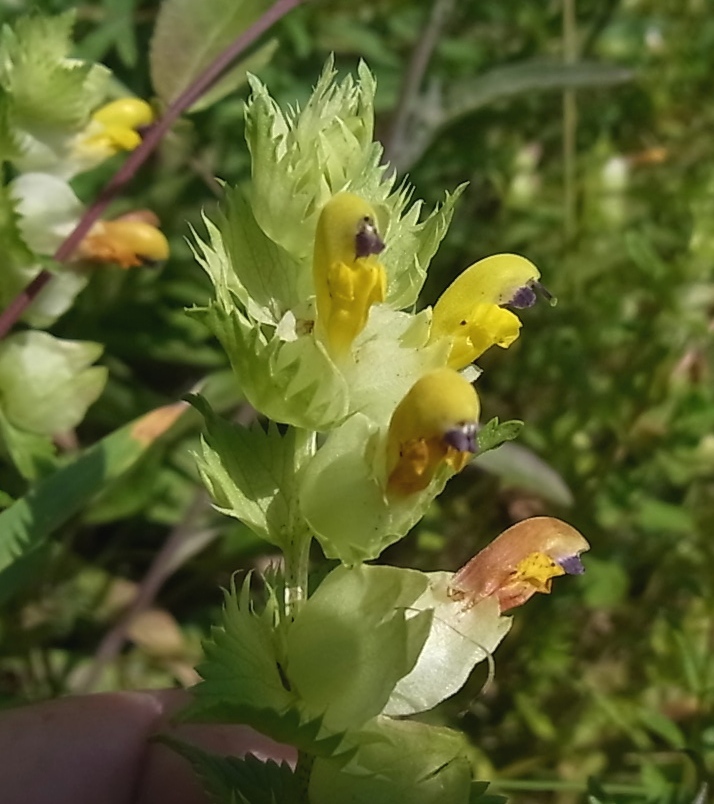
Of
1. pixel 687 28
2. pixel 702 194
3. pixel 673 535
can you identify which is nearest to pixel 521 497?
pixel 673 535

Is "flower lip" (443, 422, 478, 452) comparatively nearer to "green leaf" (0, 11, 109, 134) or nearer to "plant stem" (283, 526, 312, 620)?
"plant stem" (283, 526, 312, 620)

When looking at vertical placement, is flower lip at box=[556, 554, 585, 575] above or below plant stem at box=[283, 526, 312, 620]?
below

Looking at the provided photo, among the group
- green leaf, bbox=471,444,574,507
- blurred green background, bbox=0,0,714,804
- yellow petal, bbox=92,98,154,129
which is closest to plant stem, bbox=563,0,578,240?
blurred green background, bbox=0,0,714,804

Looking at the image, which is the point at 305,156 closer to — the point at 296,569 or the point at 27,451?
the point at 296,569

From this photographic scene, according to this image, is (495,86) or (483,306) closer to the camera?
(483,306)

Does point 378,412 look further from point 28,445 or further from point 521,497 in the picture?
point 521,497

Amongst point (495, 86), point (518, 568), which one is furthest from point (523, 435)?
point (518, 568)

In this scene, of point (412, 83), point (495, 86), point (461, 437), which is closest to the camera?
point (461, 437)
